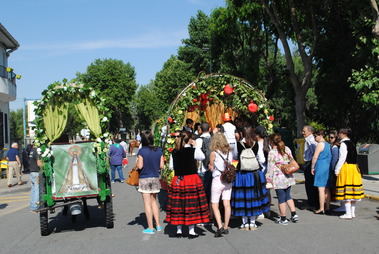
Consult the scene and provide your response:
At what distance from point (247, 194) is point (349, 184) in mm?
2290

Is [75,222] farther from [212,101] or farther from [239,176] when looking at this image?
[212,101]

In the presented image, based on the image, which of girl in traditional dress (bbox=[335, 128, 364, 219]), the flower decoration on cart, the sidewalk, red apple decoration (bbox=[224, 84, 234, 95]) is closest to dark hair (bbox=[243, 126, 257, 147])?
girl in traditional dress (bbox=[335, 128, 364, 219])

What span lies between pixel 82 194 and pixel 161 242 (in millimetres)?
1930

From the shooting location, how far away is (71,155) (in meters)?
8.53

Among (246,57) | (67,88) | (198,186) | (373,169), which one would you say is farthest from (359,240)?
(246,57)

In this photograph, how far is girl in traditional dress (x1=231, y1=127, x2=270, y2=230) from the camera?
8.13 meters

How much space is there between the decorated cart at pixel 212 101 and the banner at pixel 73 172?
2258 mm

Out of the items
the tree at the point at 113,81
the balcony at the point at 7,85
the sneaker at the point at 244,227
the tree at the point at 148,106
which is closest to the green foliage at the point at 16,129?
the tree at the point at 113,81

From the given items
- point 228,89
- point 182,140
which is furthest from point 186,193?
point 228,89

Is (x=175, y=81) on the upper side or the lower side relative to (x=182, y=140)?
upper

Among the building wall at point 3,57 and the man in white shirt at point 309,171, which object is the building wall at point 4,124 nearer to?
the building wall at point 3,57

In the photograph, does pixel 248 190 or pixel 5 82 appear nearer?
pixel 248 190

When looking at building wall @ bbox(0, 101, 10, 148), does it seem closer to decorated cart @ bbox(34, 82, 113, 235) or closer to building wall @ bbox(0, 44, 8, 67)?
building wall @ bbox(0, 44, 8, 67)

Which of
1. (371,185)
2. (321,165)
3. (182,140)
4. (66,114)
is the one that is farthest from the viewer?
(371,185)
